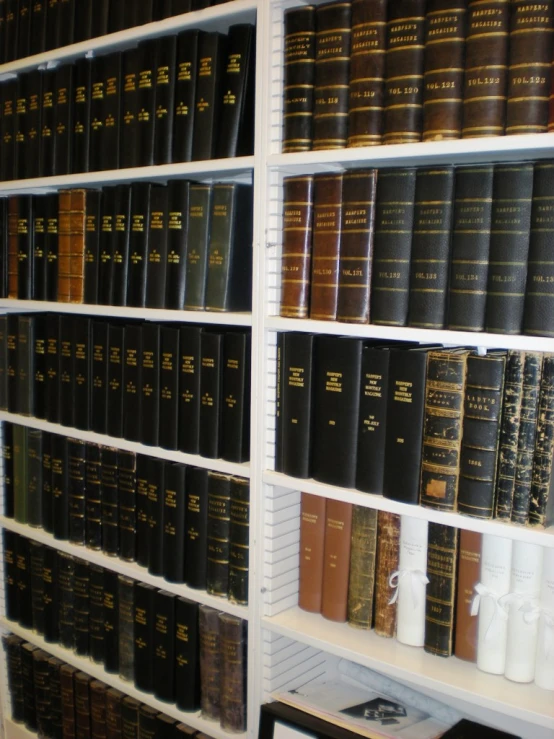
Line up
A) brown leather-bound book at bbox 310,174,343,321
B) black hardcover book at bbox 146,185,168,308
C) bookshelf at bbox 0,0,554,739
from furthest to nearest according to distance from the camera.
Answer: black hardcover book at bbox 146,185,168,308 → brown leather-bound book at bbox 310,174,343,321 → bookshelf at bbox 0,0,554,739

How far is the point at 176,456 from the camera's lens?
1284 millimetres

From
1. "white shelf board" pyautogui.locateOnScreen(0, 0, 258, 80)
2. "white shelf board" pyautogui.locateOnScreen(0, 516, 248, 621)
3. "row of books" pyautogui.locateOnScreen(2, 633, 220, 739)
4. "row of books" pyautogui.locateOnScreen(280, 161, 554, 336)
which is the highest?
"white shelf board" pyautogui.locateOnScreen(0, 0, 258, 80)

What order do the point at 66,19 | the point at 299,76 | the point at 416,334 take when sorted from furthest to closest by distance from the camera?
1. the point at 66,19
2. the point at 299,76
3. the point at 416,334

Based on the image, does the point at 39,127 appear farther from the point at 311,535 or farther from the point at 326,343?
the point at 311,535

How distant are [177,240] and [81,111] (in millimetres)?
397

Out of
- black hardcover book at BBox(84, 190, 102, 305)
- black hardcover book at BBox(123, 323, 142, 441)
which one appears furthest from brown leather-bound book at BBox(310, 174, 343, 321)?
black hardcover book at BBox(84, 190, 102, 305)

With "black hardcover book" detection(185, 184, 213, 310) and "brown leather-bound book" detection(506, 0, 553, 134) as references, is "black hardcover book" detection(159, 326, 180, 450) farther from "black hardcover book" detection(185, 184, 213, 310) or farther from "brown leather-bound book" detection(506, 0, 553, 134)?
"brown leather-bound book" detection(506, 0, 553, 134)

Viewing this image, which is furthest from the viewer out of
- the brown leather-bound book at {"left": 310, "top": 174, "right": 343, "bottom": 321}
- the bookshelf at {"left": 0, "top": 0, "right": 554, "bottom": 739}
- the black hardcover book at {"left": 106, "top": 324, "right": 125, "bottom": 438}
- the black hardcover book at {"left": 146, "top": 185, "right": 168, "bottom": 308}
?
the black hardcover book at {"left": 106, "top": 324, "right": 125, "bottom": 438}

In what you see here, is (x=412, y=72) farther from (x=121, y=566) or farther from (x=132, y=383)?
(x=121, y=566)

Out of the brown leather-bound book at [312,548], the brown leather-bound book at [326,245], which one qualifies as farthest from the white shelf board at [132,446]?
the brown leather-bound book at [326,245]

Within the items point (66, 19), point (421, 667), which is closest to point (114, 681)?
point (421, 667)

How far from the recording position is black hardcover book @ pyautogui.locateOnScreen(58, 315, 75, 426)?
1.47m

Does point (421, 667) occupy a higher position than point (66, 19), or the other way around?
point (66, 19)

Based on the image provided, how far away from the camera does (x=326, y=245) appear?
107 centimetres
